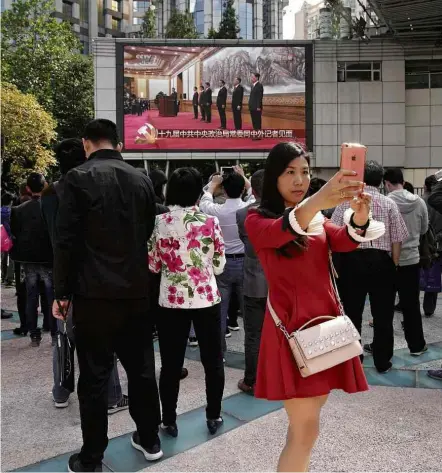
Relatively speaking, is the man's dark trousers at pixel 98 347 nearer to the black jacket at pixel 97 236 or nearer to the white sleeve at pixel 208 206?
the black jacket at pixel 97 236

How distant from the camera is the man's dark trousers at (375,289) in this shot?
15.4ft

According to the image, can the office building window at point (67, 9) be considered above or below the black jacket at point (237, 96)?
above

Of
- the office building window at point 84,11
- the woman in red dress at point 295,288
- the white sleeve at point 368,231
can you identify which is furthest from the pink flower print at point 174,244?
the office building window at point 84,11

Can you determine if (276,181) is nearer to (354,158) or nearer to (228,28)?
(354,158)

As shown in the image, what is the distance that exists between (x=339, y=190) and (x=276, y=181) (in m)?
0.50

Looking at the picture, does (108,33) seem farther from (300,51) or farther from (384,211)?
(384,211)

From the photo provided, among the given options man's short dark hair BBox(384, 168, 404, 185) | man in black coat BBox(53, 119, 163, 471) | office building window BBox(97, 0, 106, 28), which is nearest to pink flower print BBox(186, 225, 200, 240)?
man in black coat BBox(53, 119, 163, 471)

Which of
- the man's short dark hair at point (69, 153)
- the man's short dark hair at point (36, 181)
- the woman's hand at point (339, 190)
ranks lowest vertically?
the woman's hand at point (339, 190)

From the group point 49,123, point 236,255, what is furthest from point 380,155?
point 236,255

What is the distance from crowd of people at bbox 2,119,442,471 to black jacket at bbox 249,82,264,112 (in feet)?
59.5

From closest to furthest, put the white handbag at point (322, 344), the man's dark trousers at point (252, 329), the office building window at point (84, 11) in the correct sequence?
the white handbag at point (322, 344) → the man's dark trousers at point (252, 329) → the office building window at point (84, 11)

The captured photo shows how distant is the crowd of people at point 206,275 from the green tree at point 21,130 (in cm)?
1842

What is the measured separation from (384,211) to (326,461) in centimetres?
227

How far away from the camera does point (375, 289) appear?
472 centimetres
